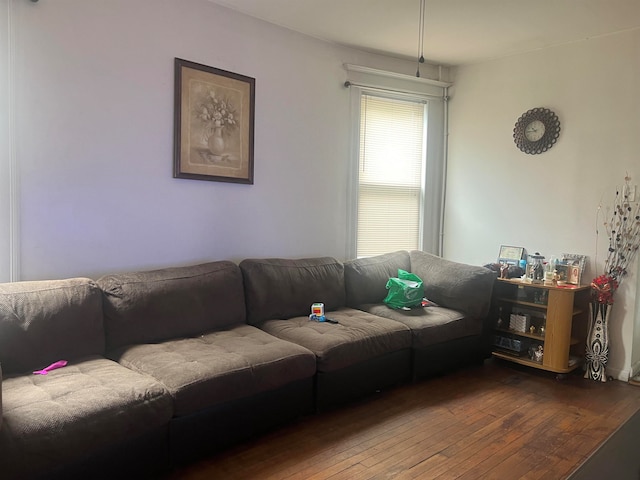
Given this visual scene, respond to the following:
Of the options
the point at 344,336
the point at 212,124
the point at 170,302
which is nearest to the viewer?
the point at 170,302

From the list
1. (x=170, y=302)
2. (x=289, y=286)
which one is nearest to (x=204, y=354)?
(x=170, y=302)

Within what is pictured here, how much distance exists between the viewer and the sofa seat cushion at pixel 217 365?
2178 millimetres

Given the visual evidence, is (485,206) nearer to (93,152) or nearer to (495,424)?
(495,424)

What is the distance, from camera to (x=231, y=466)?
223 cm

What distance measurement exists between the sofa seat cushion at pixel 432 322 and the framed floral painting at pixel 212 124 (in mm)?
1474

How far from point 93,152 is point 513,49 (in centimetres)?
347

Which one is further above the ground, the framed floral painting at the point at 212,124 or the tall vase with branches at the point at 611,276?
the framed floral painting at the point at 212,124

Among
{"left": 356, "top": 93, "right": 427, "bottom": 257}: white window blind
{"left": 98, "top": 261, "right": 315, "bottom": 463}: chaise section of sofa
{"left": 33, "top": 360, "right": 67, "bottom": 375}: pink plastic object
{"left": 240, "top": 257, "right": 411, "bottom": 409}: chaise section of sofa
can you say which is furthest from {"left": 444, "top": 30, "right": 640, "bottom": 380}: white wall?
{"left": 33, "top": 360, "right": 67, "bottom": 375}: pink plastic object

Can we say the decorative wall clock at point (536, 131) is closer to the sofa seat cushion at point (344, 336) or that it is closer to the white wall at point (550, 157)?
the white wall at point (550, 157)

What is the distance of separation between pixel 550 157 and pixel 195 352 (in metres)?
3.29

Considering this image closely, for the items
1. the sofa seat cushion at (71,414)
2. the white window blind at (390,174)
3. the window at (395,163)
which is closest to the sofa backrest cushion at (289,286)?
the window at (395,163)

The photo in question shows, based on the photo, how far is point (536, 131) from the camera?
4.05 metres

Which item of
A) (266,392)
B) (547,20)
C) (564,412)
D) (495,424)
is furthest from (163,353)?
(547,20)

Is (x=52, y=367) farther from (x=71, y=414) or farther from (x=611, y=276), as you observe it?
(x=611, y=276)
